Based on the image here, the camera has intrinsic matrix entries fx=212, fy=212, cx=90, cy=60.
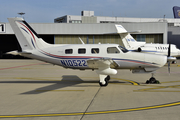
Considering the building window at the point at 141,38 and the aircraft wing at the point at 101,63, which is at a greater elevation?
the building window at the point at 141,38

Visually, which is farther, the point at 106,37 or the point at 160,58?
the point at 106,37

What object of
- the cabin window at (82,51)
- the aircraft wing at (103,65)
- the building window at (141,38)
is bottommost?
the aircraft wing at (103,65)

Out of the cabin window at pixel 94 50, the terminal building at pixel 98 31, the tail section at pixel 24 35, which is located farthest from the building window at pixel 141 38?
the tail section at pixel 24 35

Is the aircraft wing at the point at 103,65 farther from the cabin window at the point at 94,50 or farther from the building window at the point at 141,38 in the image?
the building window at the point at 141,38

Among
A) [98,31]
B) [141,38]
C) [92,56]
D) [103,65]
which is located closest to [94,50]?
[92,56]

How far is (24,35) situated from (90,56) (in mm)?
4648

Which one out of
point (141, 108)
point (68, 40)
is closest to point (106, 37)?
point (68, 40)

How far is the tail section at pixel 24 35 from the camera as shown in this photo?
45.8ft

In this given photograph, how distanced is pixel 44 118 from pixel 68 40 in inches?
1621

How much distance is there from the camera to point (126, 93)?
1035 cm

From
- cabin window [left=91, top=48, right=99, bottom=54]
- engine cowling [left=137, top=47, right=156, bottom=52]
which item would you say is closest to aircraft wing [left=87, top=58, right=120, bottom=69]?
cabin window [left=91, top=48, right=99, bottom=54]

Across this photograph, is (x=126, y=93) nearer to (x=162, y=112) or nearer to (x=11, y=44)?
(x=162, y=112)

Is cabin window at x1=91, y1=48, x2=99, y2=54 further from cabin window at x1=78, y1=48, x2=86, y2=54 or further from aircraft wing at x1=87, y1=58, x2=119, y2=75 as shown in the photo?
aircraft wing at x1=87, y1=58, x2=119, y2=75

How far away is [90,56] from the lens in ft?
43.4
